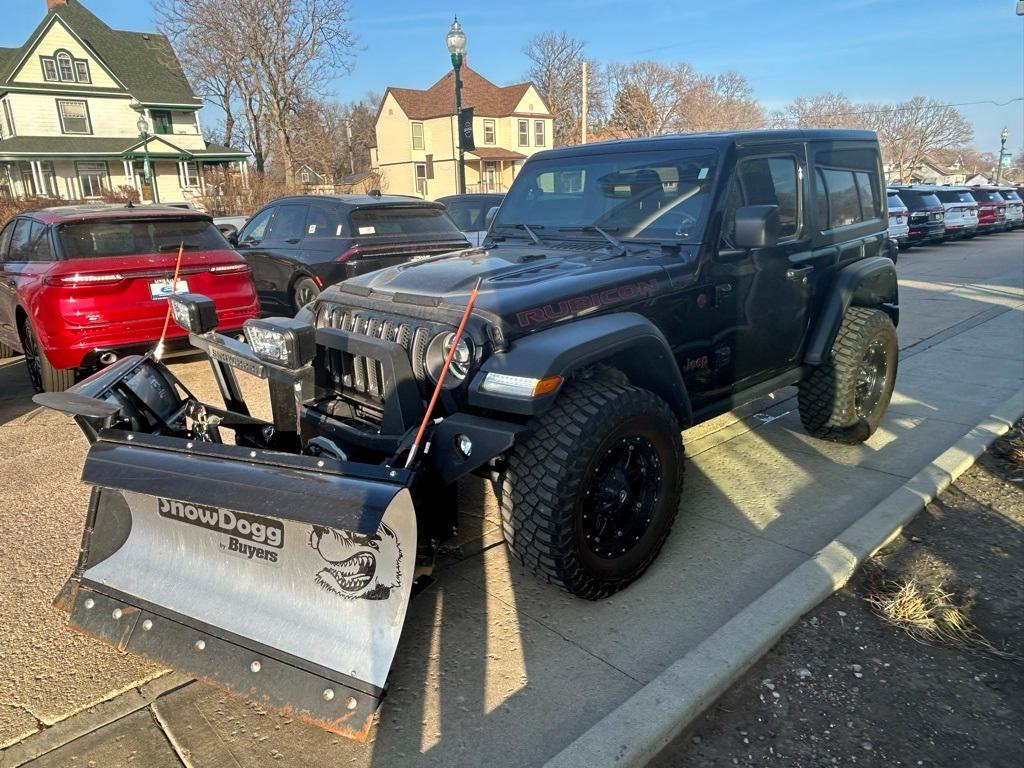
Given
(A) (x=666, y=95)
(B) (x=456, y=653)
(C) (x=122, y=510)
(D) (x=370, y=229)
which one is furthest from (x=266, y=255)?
(A) (x=666, y=95)

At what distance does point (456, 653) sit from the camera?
286cm

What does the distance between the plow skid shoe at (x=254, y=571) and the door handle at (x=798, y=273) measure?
2.86 metres

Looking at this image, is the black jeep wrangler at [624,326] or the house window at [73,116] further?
the house window at [73,116]

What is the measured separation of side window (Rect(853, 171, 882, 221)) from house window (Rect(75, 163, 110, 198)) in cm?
3981

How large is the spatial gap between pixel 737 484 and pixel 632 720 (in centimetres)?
228

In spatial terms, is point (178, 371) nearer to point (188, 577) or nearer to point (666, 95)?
point (188, 577)

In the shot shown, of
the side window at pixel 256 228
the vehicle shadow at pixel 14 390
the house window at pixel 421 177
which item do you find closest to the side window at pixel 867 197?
the side window at pixel 256 228

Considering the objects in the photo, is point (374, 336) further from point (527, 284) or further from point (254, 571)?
point (254, 571)

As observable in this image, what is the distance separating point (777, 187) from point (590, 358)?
2068mm

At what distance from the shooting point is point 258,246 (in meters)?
8.52

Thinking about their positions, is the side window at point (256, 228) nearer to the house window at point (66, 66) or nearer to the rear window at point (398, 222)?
the rear window at point (398, 222)

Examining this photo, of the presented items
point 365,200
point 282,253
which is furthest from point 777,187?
point 282,253

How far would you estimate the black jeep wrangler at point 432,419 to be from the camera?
8.09 ft

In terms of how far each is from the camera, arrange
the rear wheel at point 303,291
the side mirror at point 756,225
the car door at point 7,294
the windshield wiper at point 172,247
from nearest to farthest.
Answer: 1. the side mirror at point 756,225
2. the windshield wiper at point 172,247
3. the car door at point 7,294
4. the rear wheel at point 303,291
